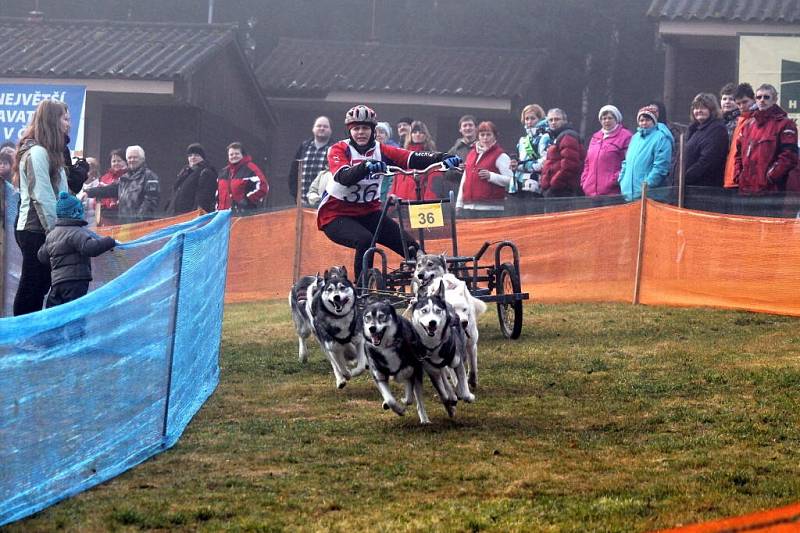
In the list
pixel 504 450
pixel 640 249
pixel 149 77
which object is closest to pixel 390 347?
pixel 504 450

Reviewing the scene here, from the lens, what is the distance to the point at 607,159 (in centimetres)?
1414

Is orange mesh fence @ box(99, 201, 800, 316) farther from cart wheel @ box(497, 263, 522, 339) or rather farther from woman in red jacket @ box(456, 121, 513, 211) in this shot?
cart wheel @ box(497, 263, 522, 339)

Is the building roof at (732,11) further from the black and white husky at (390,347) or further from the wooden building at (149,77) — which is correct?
the black and white husky at (390,347)

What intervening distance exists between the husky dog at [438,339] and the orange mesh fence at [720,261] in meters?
5.17

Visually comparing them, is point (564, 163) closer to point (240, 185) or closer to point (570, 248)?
point (570, 248)

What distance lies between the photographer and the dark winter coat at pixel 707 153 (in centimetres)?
1303

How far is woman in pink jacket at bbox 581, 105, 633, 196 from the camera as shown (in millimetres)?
14102

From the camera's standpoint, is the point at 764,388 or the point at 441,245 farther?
the point at 441,245

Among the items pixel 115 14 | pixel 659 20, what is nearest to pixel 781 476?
pixel 659 20

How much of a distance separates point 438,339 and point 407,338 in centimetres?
19

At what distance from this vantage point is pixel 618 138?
14094mm

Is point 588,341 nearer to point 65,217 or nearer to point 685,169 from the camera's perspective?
point 685,169

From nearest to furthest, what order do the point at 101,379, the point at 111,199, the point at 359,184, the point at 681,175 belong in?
the point at 101,379 → the point at 359,184 → the point at 681,175 → the point at 111,199

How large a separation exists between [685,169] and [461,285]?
4.89m
